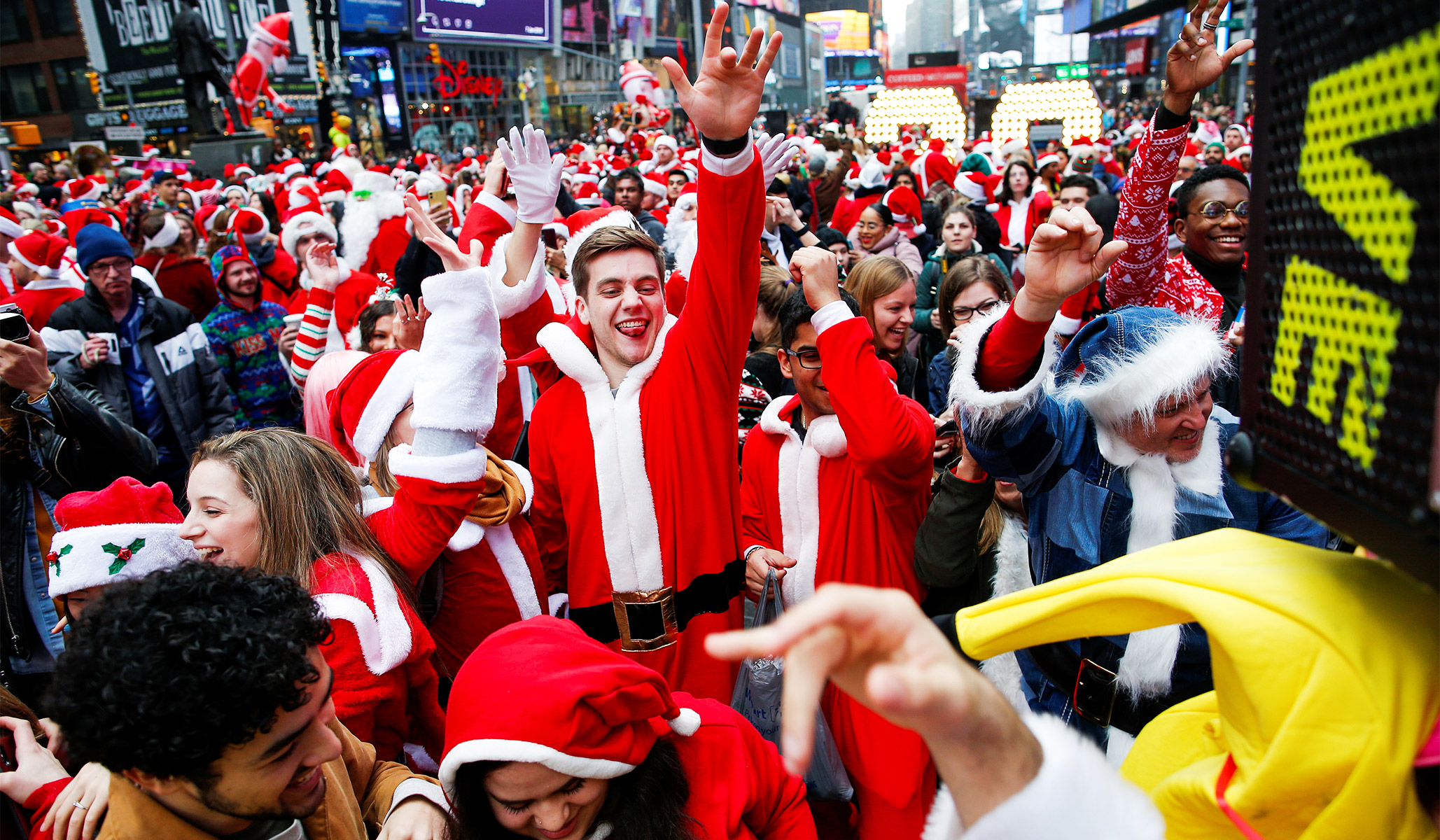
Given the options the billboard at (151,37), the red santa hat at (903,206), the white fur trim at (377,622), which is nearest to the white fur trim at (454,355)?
the white fur trim at (377,622)

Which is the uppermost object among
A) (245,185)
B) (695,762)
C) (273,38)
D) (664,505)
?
(273,38)

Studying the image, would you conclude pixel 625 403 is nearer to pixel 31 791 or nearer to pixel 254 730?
pixel 254 730

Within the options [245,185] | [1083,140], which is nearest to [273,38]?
[245,185]

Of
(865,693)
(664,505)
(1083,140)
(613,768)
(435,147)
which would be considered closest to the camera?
(865,693)

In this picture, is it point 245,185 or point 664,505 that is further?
point 245,185

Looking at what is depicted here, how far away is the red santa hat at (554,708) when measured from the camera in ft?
4.77

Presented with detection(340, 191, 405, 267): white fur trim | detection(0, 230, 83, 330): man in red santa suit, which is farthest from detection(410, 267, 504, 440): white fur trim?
detection(340, 191, 405, 267): white fur trim

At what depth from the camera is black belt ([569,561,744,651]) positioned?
2357mm

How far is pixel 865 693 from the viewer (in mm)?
731

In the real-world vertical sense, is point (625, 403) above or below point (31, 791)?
above

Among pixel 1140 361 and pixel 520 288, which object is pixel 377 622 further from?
pixel 1140 361

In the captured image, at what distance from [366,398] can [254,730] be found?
4.49 ft

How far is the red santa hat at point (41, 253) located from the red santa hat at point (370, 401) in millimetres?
3805

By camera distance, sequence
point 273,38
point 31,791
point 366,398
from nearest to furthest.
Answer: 1. point 31,791
2. point 366,398
3. point 273,38
